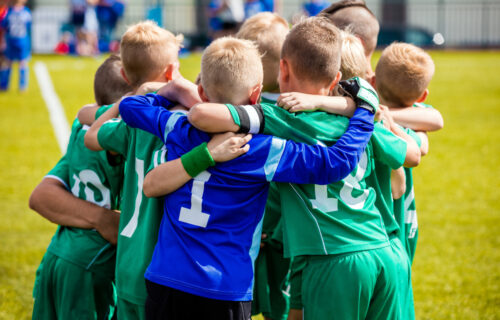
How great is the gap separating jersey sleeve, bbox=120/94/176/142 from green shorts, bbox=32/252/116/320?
2.76 feet

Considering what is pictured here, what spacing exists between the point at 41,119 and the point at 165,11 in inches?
730

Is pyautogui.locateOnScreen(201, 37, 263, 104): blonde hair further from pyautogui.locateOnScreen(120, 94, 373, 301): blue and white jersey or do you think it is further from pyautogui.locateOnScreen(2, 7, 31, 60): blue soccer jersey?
pyautogui.locateOnScreen(2, 7, 31, 60): blue soccer jersey

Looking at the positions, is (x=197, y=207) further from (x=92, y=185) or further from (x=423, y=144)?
(x=423, y=144)

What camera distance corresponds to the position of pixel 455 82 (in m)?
15.4

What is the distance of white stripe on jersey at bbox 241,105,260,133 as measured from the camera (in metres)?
2.35

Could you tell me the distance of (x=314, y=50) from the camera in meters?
2.47

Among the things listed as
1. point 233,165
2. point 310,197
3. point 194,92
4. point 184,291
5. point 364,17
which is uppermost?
point 364,17

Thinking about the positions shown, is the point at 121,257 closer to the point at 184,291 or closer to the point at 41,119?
the point at 184,291

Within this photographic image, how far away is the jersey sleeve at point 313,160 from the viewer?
2332mm

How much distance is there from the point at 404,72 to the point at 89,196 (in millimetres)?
1566

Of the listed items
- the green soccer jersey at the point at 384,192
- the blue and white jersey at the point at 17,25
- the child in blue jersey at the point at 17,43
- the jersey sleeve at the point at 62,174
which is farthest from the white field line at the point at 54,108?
the green soccer jersey at the point at 384,192

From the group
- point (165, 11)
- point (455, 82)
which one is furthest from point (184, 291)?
point (165, 11)

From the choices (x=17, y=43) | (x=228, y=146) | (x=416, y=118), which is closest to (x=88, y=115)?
(x=228, y=146)

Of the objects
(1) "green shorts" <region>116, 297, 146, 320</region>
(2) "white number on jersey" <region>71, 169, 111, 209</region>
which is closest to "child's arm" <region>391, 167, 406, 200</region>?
(1) "green shorts" <region>116, 297, 146, 320</region>
